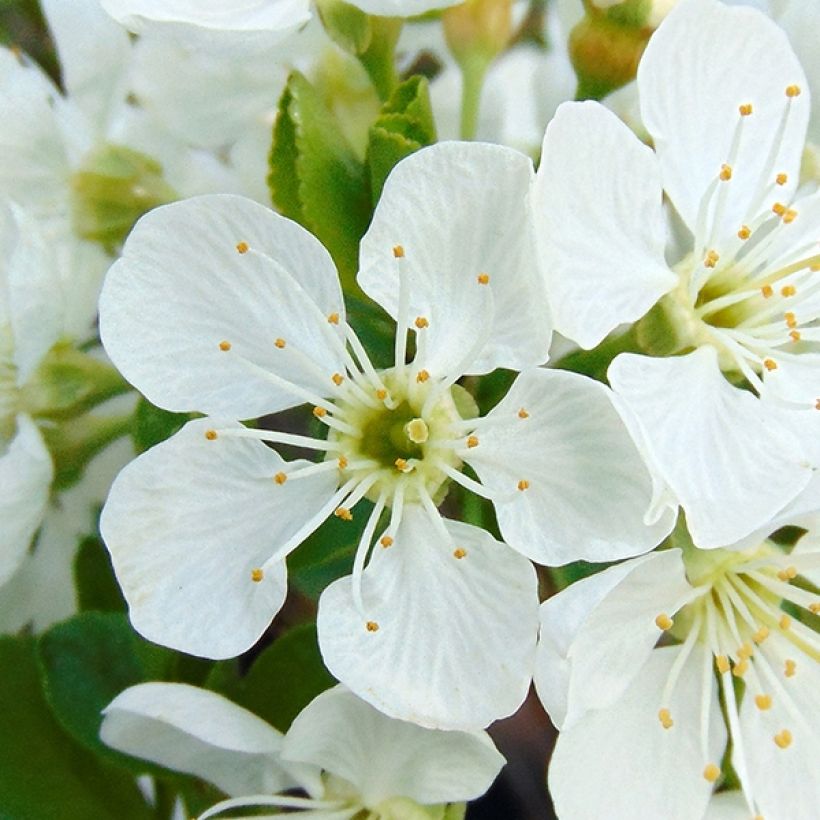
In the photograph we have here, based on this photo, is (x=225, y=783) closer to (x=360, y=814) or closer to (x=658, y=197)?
(x=360, y=814)

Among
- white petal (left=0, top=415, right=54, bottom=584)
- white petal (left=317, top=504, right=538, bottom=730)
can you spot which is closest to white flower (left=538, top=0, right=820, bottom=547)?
white petal (left=317, top=504, right=538, bottom=730)

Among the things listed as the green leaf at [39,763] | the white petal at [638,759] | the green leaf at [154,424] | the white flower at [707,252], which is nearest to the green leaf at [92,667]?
the green leaf at [39,763]

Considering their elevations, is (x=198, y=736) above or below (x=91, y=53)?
below

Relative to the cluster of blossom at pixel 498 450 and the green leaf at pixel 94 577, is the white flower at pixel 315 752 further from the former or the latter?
the green leaf at pixel 94 577

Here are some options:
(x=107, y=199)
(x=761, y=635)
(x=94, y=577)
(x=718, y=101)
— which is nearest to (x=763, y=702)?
(x=761, y=635)

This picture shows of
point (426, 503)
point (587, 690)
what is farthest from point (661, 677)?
point (426, 503)

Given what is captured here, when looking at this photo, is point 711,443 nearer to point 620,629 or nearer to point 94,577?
point 620,629

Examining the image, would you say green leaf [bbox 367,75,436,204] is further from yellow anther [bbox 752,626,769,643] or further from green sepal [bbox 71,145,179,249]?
yellow anther [bbox 752,626,769,643]
